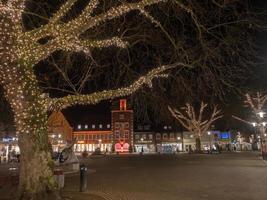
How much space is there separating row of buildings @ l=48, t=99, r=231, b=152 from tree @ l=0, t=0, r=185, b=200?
79812mm

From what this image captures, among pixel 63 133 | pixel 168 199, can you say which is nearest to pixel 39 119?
pixel 168 199

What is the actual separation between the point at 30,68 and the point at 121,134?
272 ft

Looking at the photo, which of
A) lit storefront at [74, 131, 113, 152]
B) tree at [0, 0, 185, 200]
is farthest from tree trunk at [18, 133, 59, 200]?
lit storefront at [74, 131, 113, 152]

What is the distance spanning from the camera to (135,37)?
11953 millimetres

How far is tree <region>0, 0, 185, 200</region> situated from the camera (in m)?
9.73

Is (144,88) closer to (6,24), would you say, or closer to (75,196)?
(75,196)

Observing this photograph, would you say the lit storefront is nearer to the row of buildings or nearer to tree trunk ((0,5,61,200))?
the row of buildings

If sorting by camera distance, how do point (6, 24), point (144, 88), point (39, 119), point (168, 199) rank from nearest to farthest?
point (6, 24) < point (39, 119) < point (168, 199) < point (144, 88)

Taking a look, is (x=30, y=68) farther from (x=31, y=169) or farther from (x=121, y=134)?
(x=121, y=134)

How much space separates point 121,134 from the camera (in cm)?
9262

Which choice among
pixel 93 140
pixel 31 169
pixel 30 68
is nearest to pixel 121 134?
pixel 93 140

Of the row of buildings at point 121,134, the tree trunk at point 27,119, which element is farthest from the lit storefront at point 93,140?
the tree trunk at point 27,119

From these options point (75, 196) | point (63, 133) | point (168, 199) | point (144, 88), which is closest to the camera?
point (168, 199)

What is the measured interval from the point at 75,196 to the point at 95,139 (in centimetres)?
8707
